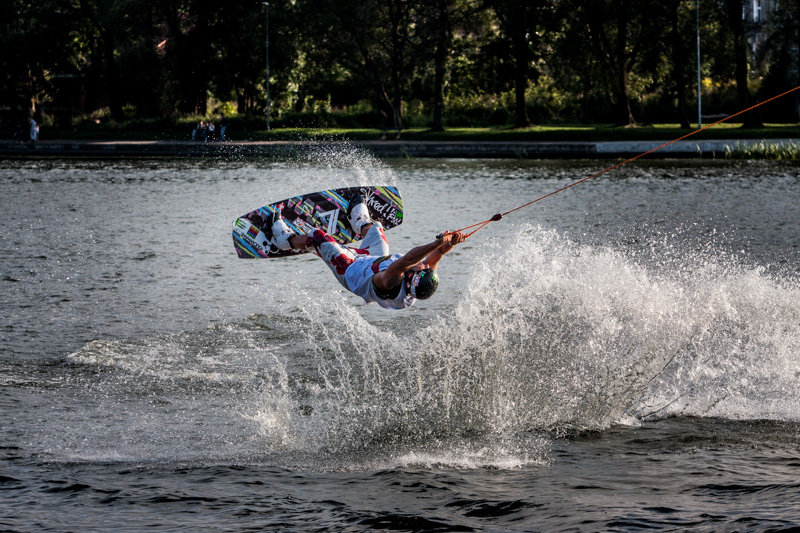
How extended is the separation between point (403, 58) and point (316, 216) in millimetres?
43877

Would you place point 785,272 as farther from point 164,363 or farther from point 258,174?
point 258,174

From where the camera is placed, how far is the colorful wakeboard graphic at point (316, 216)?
11.2 metres

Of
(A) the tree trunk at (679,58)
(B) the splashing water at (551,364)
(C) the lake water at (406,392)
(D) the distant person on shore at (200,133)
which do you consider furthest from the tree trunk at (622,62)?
(B) the splashing water at (551,364)

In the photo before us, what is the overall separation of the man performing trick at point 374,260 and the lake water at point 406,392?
3.72 ft

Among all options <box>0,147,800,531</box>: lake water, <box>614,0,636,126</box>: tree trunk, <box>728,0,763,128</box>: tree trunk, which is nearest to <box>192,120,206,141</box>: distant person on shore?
<box>614,0,636,126</box>: tree trunk

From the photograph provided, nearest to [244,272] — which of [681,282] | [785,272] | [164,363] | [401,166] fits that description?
[164,363]

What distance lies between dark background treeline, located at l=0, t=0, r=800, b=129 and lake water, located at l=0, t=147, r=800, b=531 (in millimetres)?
32517

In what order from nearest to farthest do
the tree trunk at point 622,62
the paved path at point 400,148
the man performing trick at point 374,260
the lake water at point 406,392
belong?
the lake water at point 406,392 < the man performing trick at point 374,260 < the paved path at point 400,148 < the tree trunk at point 622,62

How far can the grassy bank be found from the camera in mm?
44425

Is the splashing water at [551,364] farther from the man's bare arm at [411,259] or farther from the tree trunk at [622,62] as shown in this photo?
the tree trunk at [622,62]

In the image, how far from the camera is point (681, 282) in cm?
1475

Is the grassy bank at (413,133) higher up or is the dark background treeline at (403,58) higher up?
the dark background treeline at (403,58)

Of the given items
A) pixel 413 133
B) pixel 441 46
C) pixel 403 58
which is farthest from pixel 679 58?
pixel 403 58

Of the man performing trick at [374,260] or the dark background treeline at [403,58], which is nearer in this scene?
the man performing trick at [374,260]
